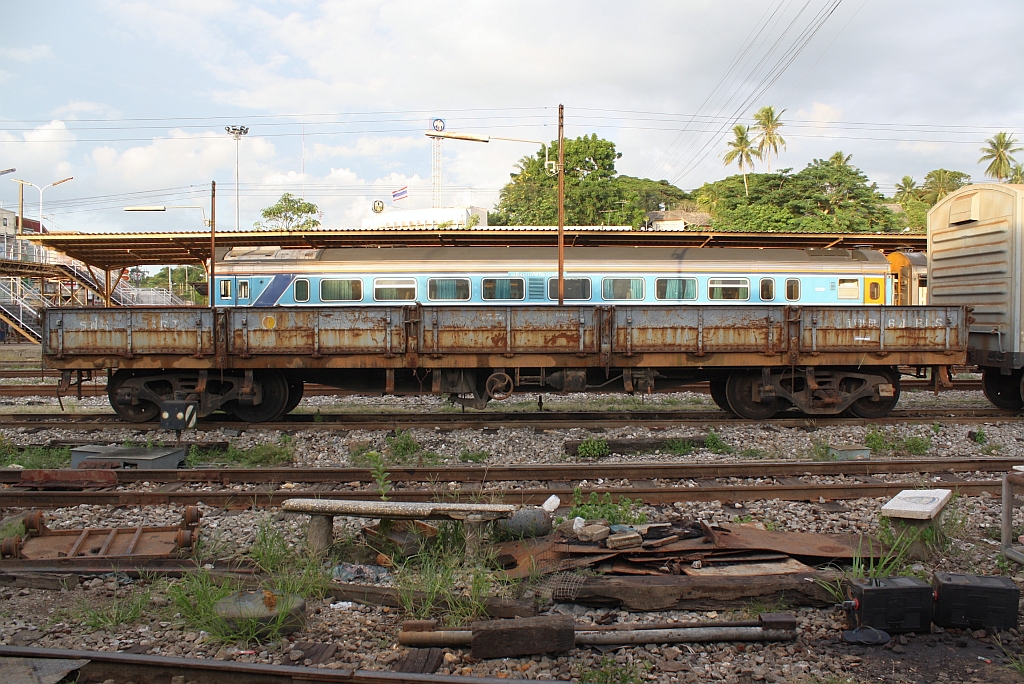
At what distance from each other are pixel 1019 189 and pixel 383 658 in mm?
12865

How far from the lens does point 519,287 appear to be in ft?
48.3

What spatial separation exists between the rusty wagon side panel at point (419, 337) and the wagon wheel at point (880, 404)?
1727mm

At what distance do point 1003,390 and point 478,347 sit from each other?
976cm

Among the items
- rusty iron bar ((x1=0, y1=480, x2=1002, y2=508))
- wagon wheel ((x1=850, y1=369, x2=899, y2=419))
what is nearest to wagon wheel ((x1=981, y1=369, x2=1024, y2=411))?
wagon wheel ((x1=850, y1=369, x2=899, y2=419))

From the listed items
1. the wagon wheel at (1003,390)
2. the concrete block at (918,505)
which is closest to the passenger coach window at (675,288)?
the wagon wheel at (1003,390)

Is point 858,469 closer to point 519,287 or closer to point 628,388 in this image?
point 628,388

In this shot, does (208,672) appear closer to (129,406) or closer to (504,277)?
(129,406)

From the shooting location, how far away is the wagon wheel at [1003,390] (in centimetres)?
1166

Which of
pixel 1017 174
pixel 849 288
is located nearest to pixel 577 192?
pixel 849 288

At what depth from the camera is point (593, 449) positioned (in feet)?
29.0

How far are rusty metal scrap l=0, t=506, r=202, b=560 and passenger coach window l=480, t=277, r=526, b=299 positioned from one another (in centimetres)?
974

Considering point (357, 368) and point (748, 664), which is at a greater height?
point (357, 368)

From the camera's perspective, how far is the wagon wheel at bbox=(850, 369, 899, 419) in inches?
426

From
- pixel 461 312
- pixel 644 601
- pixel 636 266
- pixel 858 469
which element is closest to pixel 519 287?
pixel 636 266
